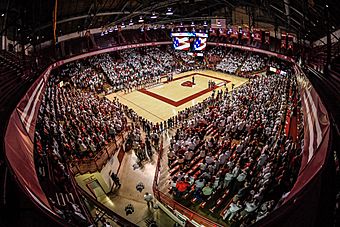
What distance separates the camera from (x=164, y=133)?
66.3ft

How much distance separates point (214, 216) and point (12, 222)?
7658 millimetres

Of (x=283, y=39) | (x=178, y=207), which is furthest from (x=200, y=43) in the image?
(x=178, y=207)

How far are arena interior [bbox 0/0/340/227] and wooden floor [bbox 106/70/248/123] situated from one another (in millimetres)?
200

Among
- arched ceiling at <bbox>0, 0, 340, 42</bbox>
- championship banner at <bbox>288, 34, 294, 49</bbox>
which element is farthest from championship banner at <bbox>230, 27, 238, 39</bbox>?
championship banner at <bbox>288, 34, 294, 49</bbox>

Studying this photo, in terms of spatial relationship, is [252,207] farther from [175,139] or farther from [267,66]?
[267,66]

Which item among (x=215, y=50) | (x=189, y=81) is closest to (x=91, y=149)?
(x=189, y=81)

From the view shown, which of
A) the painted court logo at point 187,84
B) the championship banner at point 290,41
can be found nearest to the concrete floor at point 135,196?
the painted court logo at point 187,84

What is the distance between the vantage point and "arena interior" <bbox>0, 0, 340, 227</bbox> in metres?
5.88

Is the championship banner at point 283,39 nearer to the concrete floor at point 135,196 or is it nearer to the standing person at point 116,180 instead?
the concrete floor at point 135,196

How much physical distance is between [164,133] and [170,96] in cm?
970

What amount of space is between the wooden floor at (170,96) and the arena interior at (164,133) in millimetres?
200

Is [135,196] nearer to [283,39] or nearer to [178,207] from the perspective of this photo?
[178,207]

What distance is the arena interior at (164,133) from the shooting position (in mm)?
5883

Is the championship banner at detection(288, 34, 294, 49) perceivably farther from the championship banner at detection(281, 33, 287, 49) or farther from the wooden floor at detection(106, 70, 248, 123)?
the wooden floor at detection(106, 70, 248, 123)
